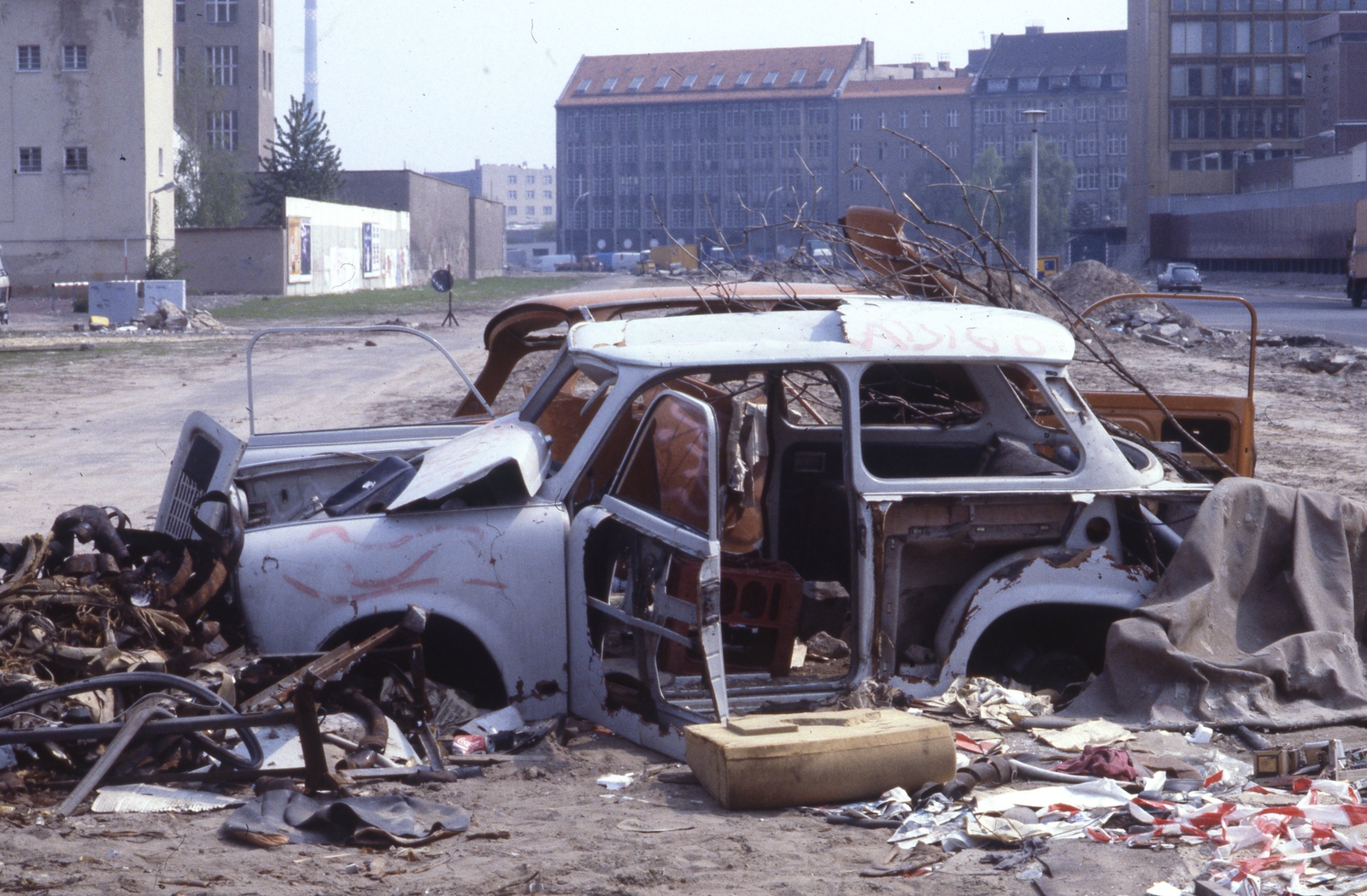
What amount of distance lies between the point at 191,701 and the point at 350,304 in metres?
47.6

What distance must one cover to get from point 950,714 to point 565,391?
7.73 feet

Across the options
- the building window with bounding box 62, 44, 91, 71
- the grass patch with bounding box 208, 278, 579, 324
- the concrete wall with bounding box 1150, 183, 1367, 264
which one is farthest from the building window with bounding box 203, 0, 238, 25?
the concrete wall with bounding box 1150, 183, 1367, 264

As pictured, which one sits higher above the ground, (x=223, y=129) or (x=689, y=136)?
(x=689, y=136)

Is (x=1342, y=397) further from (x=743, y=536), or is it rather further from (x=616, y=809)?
(x=616, y=809)

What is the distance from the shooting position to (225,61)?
283 feet

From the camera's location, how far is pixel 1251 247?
231 ft

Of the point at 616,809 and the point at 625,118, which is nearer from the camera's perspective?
the point at 616,809

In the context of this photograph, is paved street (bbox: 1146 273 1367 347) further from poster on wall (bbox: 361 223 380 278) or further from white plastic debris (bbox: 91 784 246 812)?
poster on wall (bbox: 361 223 380 278)

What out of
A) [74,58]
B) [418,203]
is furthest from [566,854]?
[418,203]

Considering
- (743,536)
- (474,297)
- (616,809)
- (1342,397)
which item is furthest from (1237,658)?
(474,297)

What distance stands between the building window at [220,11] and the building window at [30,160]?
38.9 metres

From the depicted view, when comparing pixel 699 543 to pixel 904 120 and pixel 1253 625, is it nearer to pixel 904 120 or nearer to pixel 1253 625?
pixel 1253 625

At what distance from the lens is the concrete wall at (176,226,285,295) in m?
58.0

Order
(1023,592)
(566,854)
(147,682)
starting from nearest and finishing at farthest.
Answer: (566,854) < (147,682) < (1023,592)
